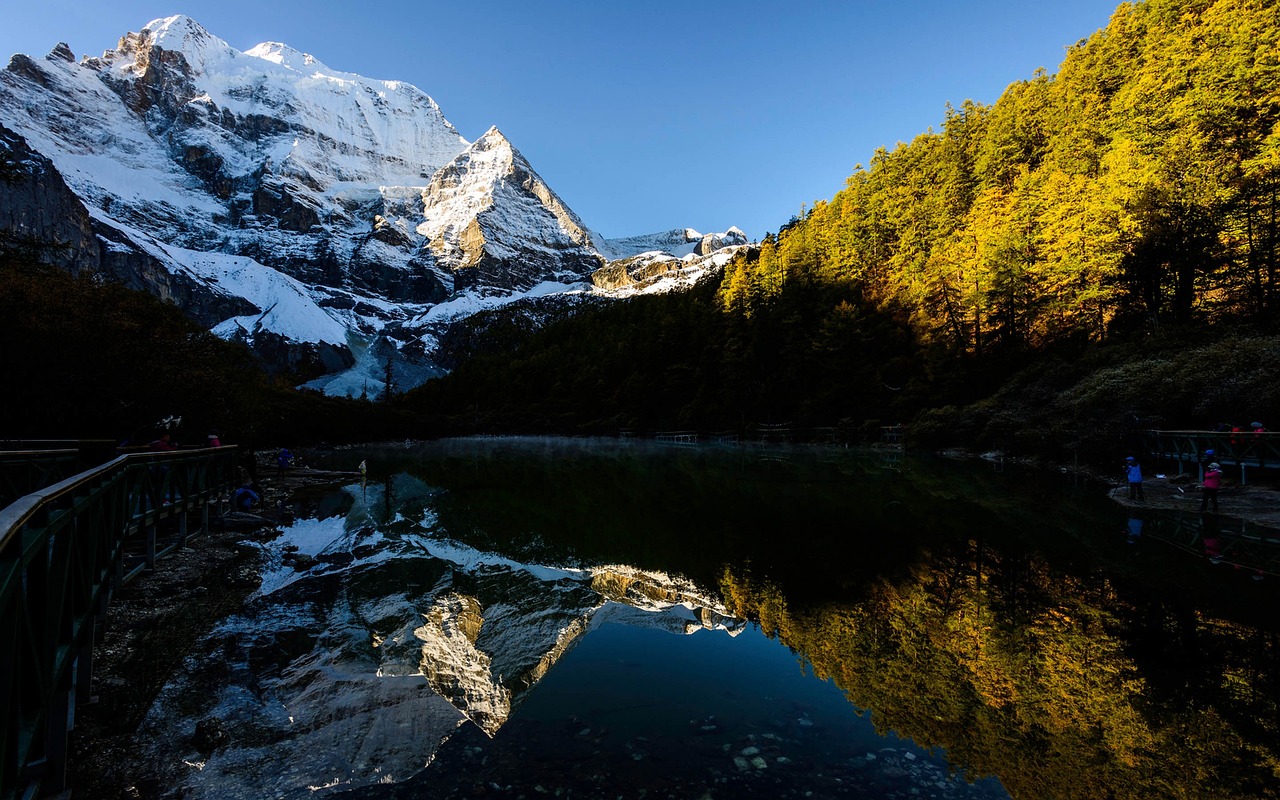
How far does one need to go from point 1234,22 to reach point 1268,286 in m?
20.7

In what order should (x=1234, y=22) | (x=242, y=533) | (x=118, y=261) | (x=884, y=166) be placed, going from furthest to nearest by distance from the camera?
(x=118, y=261) < (x=884, y=166) < (x=1234, y=22) < (x=242, y=533)

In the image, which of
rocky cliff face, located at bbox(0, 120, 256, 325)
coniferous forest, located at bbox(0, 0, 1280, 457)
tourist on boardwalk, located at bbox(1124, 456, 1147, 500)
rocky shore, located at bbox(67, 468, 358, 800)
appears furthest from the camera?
rocky cliff face, located at bbox(0, 120, 256, 325)

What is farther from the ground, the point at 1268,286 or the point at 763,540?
the point at 1268,286

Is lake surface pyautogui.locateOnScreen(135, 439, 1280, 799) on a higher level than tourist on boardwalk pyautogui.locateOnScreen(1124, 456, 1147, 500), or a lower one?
lower

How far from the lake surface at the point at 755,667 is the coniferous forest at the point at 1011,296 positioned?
10811mm

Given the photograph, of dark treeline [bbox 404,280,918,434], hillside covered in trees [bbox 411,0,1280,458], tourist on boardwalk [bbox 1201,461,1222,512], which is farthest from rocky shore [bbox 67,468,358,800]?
dark treeline [bbox 404,280,918,434]

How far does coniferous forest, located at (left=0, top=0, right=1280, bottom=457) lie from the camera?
2064 cm

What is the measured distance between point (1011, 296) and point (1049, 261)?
12.5 ft

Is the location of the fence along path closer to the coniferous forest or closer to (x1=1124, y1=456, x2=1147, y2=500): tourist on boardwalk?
the coniferous forest

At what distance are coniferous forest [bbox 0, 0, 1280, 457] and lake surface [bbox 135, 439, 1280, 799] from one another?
426 inches

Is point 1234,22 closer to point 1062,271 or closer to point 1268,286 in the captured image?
point 1062,271

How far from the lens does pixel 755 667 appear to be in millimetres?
8062

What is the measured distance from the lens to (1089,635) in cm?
825

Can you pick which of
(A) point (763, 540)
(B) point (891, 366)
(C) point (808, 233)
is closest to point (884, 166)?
(C) point (808, 233)
